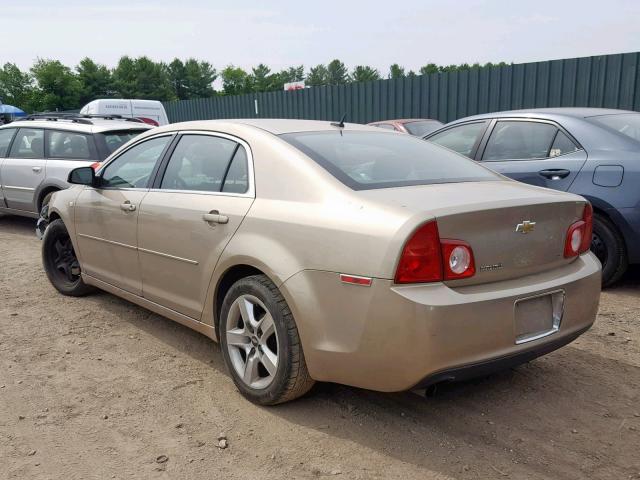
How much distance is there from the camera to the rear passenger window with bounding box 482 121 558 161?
17.8ft

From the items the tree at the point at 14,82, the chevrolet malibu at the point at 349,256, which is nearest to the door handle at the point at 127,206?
the chevrolet malibu at the point at 349,256

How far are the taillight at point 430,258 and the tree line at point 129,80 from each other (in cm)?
1847

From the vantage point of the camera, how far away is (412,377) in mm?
2494

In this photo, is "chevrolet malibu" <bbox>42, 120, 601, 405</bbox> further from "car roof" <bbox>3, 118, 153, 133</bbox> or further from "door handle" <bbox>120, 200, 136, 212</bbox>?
"car roof" <bbox>3, 118, 153, 133</bbox>

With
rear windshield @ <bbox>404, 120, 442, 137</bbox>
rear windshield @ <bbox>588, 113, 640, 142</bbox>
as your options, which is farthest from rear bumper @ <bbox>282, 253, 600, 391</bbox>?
rear windshield @ <bbox>404, 120, 442, 137</bbox>

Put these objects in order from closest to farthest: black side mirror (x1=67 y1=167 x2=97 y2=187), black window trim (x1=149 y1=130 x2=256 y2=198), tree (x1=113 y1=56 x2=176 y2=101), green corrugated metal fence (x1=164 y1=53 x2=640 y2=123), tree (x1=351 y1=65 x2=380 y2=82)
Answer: black window trim (x1=149 y1=130 x2=256 y2=198), black side mirror (x1=67 y1=167 x2=97 y2=187), green corrugated metal fence (x1=164 y1=53 x2=640 y2=123), tree (x1=113 y1=56 x2=176 y2=101), tree (x1=351 y1=65 x2=380 y2=82)

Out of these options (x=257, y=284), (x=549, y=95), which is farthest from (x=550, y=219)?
(x=549, y=95)

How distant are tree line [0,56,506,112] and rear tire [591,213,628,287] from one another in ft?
52.0

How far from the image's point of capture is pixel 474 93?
13.6m

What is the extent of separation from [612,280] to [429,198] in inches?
122

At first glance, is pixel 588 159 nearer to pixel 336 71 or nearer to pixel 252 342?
pixel 252 342

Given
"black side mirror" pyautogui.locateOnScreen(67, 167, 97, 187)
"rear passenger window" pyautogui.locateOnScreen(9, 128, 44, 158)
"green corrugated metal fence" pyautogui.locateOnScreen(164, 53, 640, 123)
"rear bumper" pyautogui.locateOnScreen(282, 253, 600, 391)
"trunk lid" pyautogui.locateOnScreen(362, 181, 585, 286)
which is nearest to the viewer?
"rear bumper" pyautogui.locateOnScreen(282, 253, 600, 391)

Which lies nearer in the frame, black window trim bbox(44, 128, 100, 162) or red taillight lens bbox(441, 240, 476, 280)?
red taillight lens bbox(441, 240, 476, 280)

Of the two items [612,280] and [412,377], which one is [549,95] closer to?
[612,280]
